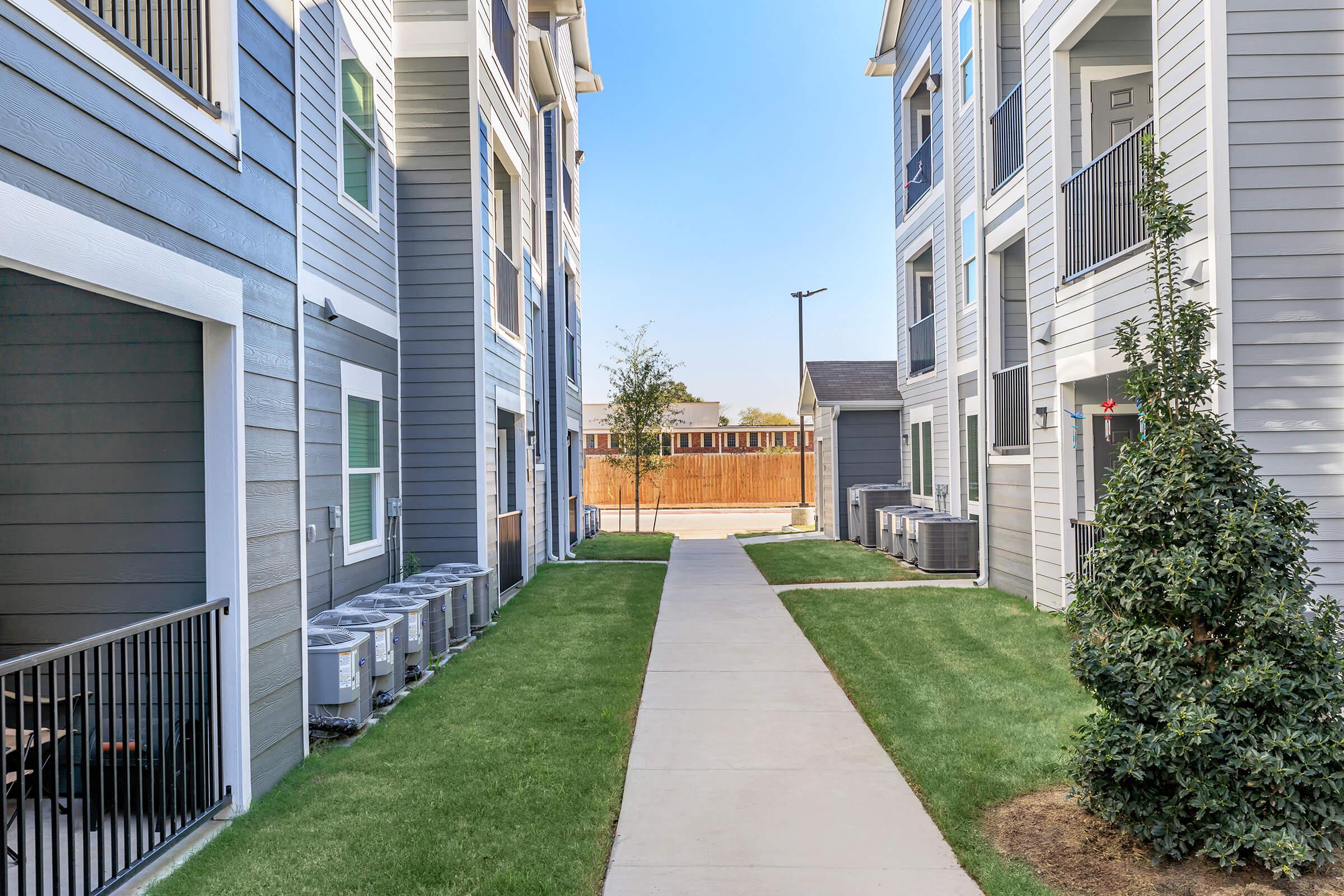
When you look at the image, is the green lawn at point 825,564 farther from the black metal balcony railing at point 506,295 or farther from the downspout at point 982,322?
the black metal balcony railing at point 506,295

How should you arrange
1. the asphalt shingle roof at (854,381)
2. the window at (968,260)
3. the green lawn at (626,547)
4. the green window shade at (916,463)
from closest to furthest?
the window at (968,260) → the green window shade at (916,463) → the green lawn at (626,547) → the asphalt shingle roof at (854,381)

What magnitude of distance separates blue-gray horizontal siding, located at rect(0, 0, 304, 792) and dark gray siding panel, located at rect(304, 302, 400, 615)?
1.53m

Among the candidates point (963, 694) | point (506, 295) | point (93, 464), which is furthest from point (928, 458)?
point (93, 464)

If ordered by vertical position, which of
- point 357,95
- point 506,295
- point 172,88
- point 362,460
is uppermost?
point 357,95

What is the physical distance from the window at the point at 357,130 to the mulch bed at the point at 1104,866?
6764 millimetres

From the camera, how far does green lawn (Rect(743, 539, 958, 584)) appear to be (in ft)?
41.5

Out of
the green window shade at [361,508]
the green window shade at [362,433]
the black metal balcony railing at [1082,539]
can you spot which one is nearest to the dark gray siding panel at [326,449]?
the green window shade at [361,508]

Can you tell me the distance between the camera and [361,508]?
7.88 meters

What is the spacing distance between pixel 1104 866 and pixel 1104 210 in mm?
6255

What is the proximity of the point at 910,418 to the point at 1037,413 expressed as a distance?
7.10m

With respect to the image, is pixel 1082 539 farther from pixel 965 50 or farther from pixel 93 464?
pixel 93 464

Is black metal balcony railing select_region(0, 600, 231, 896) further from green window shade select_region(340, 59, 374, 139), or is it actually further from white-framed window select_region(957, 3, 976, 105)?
white-framed window select_region(957, 3, 976, 105)

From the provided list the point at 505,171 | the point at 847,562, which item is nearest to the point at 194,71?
the point at 505,171

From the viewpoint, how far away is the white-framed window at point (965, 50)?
496 inches
